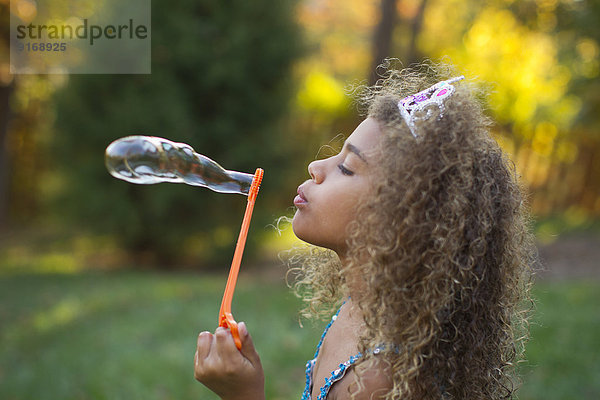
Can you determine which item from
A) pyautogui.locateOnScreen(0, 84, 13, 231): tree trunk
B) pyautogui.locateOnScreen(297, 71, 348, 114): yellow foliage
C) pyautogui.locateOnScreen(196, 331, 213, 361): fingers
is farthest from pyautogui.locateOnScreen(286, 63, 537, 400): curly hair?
pyautogui.locateOnScreen(297, 71, 348, 114): yellow foliage

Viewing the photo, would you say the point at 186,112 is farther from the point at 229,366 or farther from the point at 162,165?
the point at 229,366

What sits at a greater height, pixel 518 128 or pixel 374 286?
pixel 374 286

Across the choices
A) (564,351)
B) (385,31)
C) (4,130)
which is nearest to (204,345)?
(564,351)

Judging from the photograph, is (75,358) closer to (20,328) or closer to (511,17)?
(20,328)

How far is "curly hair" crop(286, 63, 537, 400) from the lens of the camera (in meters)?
1.48

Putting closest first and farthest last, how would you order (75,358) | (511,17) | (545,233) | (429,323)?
(429,323) < (75,358) < (511,17) < (545,233)

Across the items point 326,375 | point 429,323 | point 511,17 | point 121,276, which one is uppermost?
point 511,17

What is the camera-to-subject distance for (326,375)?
1.64 metres

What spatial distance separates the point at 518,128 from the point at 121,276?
10.6 metres

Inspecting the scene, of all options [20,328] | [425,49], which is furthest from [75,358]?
[425,49]

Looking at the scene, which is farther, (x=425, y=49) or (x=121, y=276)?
(x=425, y=49)

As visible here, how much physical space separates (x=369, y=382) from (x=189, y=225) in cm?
723

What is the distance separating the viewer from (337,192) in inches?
62.8

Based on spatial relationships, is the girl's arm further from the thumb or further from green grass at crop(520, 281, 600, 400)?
green grass at crop(520, 281, 600, 400)
